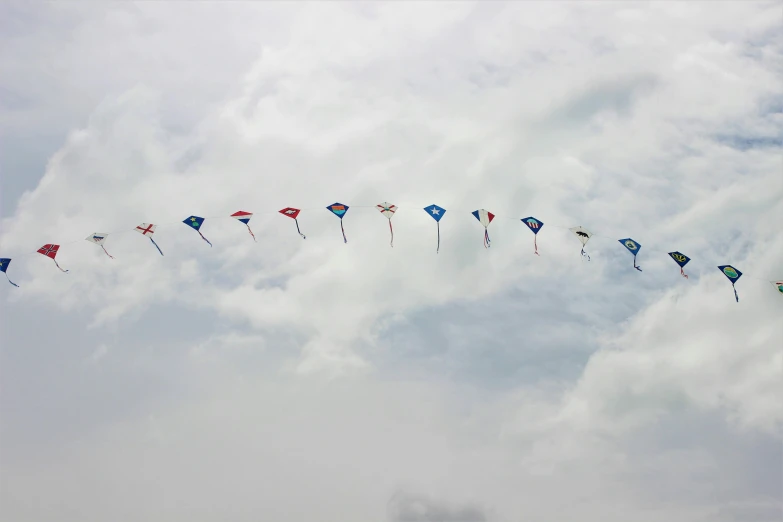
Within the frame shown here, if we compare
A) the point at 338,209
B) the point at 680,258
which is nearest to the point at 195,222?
the point at 338,209

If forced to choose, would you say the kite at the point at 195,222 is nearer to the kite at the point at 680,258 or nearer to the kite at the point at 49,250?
the kite at the point at 49,250

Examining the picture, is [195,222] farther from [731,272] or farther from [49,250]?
[731,272]

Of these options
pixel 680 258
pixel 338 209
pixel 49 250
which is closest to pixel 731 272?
pixel 680 258

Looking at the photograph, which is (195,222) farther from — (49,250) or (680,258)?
(680,258)

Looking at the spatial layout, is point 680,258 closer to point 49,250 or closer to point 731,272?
point 731,272

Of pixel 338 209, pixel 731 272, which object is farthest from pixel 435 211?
pixel 731 272

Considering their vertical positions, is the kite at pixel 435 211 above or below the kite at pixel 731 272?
above

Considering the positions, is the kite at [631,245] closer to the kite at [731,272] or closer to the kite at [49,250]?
the kite at [731,272]

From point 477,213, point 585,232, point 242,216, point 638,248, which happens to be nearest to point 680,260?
point 638,248

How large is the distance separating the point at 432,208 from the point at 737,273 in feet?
139

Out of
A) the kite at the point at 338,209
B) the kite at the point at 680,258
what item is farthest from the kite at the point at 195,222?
the kite at the point at 680,258

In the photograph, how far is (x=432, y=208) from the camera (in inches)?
4685

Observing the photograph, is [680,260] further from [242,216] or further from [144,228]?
[144,228]

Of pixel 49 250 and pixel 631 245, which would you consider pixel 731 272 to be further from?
pixel 49 250
